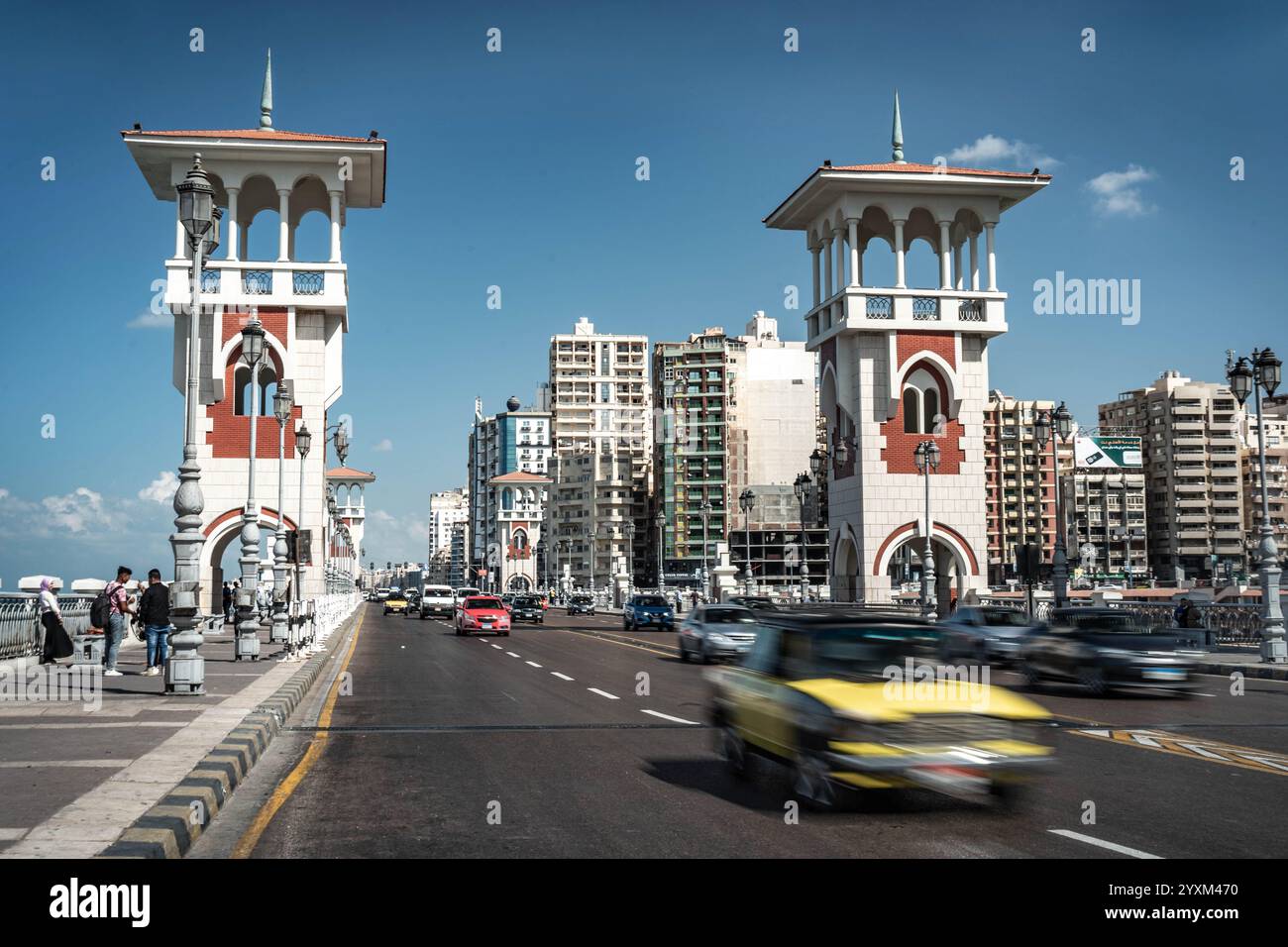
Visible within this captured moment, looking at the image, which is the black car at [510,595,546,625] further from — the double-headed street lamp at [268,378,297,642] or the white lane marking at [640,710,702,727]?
the white lane marking at [640,710,702,727]

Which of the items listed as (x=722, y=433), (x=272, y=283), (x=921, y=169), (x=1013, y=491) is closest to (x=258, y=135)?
(x=272, y=283)

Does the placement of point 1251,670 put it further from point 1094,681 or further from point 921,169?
point 921,169

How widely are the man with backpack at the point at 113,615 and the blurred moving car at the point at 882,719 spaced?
607 inches

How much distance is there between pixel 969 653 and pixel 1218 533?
523 feet

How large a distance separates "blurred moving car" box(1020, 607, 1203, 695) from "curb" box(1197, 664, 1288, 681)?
464 cm

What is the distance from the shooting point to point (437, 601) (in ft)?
246

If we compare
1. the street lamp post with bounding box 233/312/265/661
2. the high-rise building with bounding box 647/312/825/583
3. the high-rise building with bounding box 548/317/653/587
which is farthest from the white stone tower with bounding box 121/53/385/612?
the high-rise building with bounding box 548/317/653/587

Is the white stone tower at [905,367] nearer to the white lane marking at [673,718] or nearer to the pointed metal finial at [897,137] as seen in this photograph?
the pointed metal finial at [897,137]

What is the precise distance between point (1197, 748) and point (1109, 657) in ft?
23.3

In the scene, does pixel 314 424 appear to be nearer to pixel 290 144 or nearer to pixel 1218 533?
pixel 290 144

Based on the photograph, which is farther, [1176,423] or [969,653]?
[1176,423]
